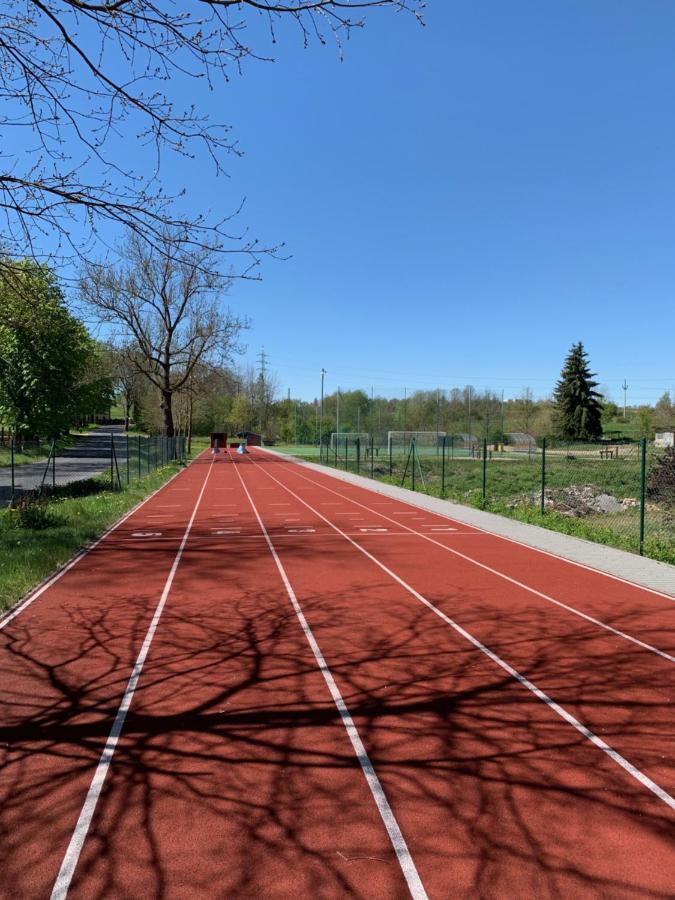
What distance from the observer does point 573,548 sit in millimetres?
11547

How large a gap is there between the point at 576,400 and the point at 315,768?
72827mm

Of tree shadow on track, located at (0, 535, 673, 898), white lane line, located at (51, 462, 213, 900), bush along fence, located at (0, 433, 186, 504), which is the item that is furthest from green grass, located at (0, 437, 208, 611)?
white lane line, located at (51, 462, 213, 900)

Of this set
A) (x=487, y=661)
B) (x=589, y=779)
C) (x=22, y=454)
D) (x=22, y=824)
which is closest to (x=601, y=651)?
(x=487, y=661)

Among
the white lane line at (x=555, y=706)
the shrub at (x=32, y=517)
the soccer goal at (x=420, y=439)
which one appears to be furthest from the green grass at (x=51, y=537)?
the soccer goal at (x=420, y=439)

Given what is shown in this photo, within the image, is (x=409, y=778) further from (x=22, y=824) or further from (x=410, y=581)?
(x=410, y=581)

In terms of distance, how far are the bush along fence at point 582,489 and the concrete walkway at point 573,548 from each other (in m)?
0.46

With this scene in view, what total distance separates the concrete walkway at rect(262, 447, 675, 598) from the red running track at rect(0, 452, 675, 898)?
0.94 meters

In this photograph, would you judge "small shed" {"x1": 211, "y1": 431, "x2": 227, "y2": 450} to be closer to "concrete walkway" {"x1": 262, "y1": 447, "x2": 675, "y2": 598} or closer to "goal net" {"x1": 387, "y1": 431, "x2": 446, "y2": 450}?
"goal net" {"x1": 387, "y1": 431, "x2": 446, "y2": 450}

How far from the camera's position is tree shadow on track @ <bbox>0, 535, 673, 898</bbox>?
2877 mm

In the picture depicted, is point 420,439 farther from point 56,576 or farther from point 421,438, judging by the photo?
point 56,576

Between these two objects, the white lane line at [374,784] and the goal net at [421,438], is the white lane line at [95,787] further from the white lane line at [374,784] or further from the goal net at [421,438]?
the goal net at [421,438]

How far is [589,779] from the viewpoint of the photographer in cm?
366

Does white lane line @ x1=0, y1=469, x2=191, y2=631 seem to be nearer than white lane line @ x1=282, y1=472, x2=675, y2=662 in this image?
No

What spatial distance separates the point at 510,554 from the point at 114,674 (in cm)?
753
